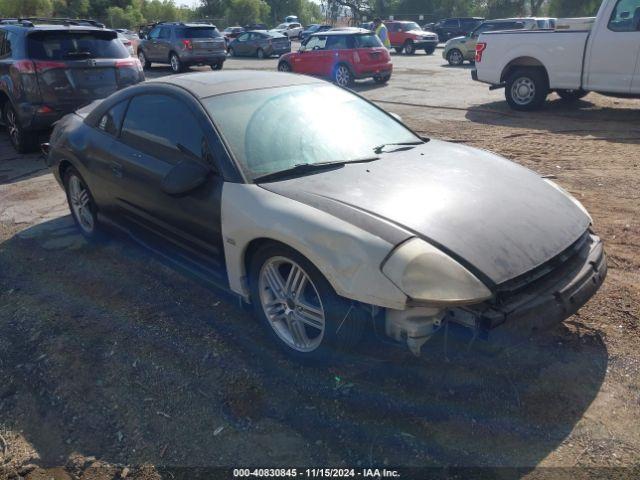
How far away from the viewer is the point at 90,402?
3020 mm

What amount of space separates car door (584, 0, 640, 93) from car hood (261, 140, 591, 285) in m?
7.33

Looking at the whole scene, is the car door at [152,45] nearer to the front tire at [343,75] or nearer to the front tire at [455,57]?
the front tire at [343,75]

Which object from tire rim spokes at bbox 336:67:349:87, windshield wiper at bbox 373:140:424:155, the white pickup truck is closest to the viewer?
windshield wiper at bbox 373:140:424:155

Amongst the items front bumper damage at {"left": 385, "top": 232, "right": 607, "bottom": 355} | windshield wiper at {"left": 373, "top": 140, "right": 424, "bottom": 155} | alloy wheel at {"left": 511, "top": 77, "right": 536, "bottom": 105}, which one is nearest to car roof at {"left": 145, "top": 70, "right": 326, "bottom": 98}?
windshield wiper at {"left": 373, "top": 140, "right": 424, "bottom": 155}

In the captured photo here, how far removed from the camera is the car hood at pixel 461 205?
278 cm

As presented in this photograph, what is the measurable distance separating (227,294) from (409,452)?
1582mm

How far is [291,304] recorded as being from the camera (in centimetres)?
315

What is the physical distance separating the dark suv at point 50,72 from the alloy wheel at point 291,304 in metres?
6.40

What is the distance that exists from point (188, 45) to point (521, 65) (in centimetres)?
1418

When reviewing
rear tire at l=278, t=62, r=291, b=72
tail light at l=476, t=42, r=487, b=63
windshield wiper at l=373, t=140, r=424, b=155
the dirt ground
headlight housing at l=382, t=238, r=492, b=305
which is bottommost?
the dirt ground

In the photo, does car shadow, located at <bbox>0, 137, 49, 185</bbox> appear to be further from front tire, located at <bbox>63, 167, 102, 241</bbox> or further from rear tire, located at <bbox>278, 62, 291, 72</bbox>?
rear tire, located at <bbox>278, 62, 291, 72</bbox>

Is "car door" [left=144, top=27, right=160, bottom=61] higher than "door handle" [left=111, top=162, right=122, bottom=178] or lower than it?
higher

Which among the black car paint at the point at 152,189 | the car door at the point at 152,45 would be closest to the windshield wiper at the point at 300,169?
the black car paint at the point at 152,189

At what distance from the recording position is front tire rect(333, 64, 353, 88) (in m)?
16.0
